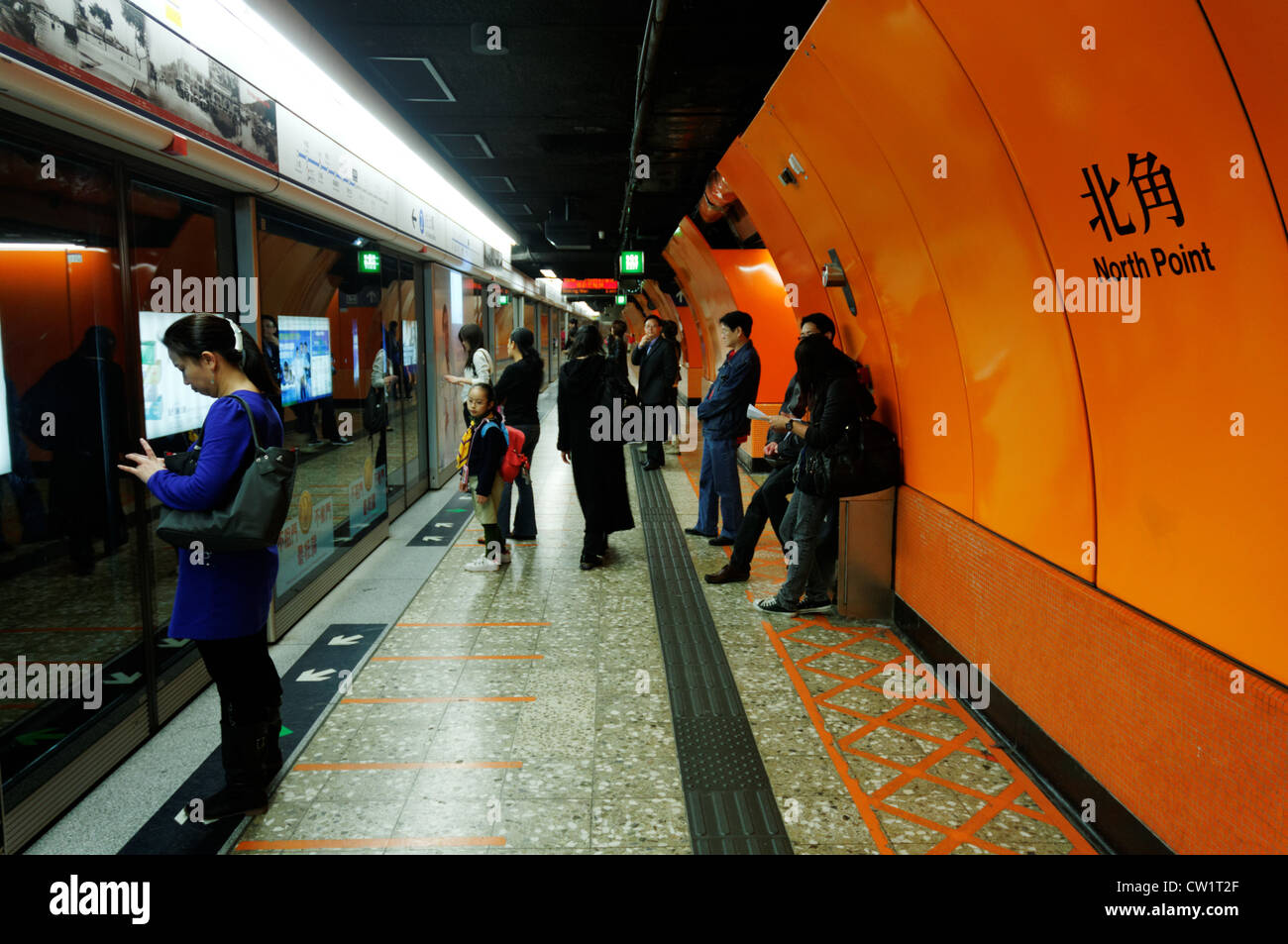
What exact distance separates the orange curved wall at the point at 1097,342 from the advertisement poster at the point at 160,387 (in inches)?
126

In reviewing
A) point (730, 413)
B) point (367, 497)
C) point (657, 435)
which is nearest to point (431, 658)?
point (367, 497)

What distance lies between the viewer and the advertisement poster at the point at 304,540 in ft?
16.6

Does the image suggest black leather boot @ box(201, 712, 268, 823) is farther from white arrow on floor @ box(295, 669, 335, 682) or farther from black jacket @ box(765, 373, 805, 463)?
black jacket @ box(765, 373, 805, 463)

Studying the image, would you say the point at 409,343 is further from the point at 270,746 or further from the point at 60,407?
the point at 270,746

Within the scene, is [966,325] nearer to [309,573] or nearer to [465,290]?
[309,573]

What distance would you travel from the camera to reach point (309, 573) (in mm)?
5402

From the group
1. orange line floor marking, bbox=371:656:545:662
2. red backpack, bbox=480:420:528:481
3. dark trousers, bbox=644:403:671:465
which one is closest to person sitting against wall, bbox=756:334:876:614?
orange line floor marking, bbox=371:656:545:662

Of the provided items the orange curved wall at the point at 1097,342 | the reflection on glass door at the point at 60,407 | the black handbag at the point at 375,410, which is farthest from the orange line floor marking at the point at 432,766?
the black handbag at the point at 375,410

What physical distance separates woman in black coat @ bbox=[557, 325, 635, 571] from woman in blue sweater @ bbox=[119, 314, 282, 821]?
3178mm

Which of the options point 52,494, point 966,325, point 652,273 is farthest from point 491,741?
point 652,273

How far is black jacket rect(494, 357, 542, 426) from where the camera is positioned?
21.4ft

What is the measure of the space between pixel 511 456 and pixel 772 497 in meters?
1.90

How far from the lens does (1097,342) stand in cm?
279

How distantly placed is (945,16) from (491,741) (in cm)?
324
